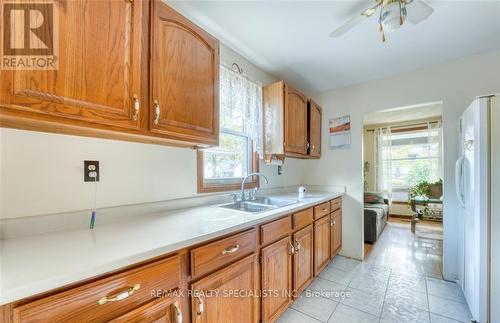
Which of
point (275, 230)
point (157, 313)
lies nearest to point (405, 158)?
point (275, 230)

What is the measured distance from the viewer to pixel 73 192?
3.51ft

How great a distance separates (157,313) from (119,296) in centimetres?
20

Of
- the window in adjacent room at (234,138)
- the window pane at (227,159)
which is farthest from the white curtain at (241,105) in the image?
the window pane at (227,159)

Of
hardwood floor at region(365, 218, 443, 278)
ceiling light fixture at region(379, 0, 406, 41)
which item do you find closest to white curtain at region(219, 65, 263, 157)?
ceiling light fixture at region(379, 0, 406, 41)

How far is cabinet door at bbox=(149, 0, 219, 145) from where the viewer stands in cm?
111

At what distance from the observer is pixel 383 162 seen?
17.0ft

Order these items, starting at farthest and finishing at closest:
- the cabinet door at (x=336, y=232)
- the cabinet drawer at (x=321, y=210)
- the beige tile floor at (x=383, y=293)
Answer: the cabinet door at (x=336, y=232), the cabinet drawer at (x=321, y=210), the beige tile floor at (x=383, y=293)

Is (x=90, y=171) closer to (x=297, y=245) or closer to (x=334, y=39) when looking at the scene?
(x=297, y=245)

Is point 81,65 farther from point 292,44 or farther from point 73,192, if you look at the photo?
point 292,44

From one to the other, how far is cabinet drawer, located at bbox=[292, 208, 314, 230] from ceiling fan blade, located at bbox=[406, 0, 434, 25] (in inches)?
63.5

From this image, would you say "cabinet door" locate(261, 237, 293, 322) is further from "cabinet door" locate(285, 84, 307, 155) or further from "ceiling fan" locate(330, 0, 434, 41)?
"ceiling fan" locate(330, 0, 434, 41)

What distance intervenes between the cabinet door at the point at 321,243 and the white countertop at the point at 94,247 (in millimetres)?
1073

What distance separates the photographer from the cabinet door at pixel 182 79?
43.9 inches

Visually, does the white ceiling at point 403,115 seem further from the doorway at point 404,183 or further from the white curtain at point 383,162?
the white curtain at point 383,162
